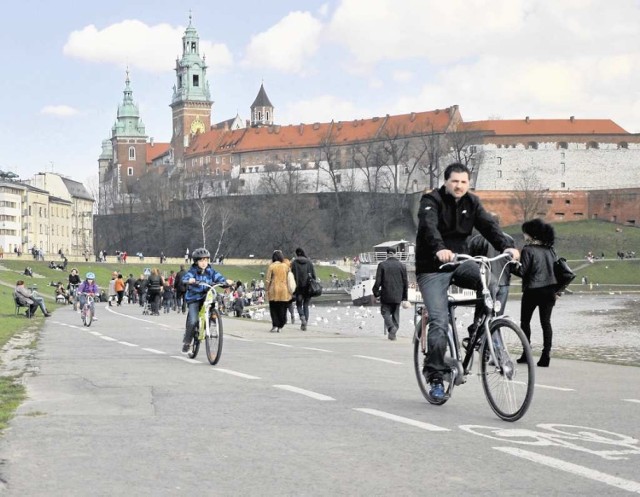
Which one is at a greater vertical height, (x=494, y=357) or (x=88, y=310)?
(x=494, y=357)

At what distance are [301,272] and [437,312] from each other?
18.3m

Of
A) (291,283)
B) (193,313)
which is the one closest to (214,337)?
(193,313)

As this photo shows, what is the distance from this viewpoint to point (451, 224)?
9.87 m

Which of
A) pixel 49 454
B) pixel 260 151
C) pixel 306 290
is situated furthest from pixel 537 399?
pixel 260 151

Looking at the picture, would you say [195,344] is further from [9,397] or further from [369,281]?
[369,281]

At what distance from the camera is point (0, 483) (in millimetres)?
6488

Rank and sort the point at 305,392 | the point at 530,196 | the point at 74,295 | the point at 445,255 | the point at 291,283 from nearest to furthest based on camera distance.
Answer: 1. the point at 445,255
2. the point at 305,392
3. the point at 291,283
4. the point at 74,295
5. the point at 530,196

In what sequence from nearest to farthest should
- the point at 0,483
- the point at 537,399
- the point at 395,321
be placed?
the point at 0,483, the point at 537,399, the point at 395,321

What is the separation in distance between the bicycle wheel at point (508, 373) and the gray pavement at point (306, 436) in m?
0.15

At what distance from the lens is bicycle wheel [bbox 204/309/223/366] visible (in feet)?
50.3

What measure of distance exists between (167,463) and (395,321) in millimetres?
16759

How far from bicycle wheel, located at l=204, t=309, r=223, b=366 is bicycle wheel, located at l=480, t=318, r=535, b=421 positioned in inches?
253

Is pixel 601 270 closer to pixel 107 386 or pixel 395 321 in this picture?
pixel 395 321

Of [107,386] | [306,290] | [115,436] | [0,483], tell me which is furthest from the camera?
[306,290]
